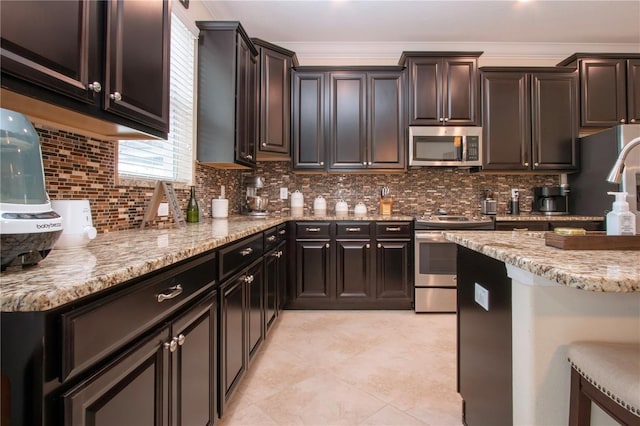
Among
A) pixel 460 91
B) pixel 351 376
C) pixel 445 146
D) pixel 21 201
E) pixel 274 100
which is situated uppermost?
pixel 460 91

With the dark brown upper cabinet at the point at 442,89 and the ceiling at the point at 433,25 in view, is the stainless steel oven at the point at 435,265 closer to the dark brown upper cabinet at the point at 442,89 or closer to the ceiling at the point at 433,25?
the dark brown upper cabinet at the point at 442,89

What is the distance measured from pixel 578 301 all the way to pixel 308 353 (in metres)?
1.74

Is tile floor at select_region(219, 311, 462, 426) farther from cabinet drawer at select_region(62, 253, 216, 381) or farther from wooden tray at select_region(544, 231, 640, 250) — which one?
wooden tray at select_region(544, 231, 640, 250)

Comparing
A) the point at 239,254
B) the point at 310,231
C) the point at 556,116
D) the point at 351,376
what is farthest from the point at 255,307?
the point at 556,116

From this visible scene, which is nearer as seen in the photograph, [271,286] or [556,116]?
[271,286]

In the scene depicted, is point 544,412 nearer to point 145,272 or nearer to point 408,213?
point 145,272

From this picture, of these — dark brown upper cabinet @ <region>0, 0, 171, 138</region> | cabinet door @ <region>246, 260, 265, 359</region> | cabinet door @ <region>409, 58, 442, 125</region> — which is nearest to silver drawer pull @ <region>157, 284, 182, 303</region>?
dark brown upper cabinet @ <region>0, 0, 171, 138</region>

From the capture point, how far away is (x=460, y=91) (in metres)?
3.34

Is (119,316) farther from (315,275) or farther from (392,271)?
(392,271)

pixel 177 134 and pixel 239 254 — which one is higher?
pixel 177 134

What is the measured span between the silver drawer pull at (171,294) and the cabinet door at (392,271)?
7.67 feet

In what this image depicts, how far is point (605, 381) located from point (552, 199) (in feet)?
11.5

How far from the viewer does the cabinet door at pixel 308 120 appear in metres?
3.41

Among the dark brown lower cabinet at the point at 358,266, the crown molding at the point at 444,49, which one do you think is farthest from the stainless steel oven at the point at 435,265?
the crown molding at the point at 444,49
